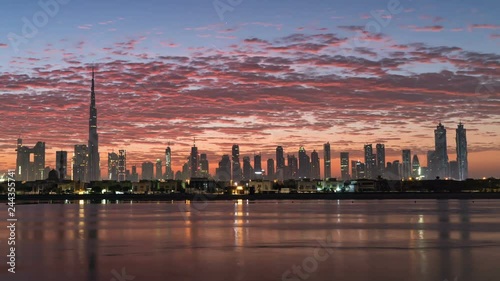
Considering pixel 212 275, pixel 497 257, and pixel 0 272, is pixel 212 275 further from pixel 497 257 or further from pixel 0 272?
pixel 497 257

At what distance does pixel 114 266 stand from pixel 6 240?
18.6 m

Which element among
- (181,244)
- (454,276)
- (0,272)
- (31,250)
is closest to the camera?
(454,276)

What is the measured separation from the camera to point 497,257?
3206 centimetres

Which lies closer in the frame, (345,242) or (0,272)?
(0,272)

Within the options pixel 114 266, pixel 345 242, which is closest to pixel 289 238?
pixel 345 242

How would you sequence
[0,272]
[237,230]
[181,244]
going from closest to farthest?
[0,272], [181,244], [237,230]

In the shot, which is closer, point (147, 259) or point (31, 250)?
point (147, 259)

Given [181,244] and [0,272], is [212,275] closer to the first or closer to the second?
[0,272]

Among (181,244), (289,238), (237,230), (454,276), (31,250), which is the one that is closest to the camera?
(454,276)

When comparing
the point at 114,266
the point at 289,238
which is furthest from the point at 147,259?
the point at 289,238

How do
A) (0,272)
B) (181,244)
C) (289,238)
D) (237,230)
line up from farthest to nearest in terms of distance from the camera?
1. (237,230)
2. (289,238)
3. (181,244)
4. (0,272)

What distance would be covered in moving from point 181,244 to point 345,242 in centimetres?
1128

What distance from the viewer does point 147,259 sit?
108ft

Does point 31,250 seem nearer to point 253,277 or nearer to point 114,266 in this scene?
point 114,266
